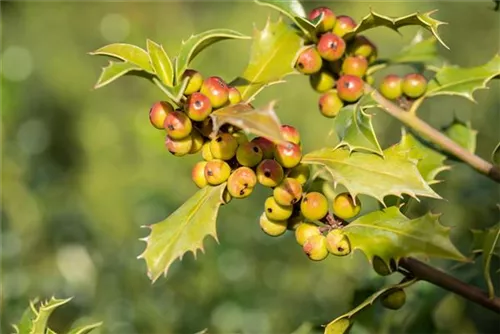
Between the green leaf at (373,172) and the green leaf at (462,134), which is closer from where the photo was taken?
the green leaf at (373,172)

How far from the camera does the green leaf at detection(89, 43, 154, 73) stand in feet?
3.01

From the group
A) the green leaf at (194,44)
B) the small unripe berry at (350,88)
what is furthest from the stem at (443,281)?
the green leaf at (194,44)

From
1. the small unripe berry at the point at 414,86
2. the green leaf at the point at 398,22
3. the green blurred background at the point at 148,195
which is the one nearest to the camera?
the green leaf at the point at 398,22

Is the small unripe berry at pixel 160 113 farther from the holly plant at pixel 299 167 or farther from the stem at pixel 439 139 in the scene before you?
the stem at pixel 439 139

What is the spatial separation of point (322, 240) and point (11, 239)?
5.51ft

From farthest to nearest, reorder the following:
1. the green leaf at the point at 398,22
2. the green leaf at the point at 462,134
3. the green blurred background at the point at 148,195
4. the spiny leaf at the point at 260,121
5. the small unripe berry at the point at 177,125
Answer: the green blurred background at the point at 148,195 → the green leaf at the point at 462,134 → the green leaf at the point at 398,22 → the small unripe berry at the point at 177,125 → the spiny leaf at the point at 260,121

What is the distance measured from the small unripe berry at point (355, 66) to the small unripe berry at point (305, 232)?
0.76 ft

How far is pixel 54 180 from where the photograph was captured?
3189 millimetres

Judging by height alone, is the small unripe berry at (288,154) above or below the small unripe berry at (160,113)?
below

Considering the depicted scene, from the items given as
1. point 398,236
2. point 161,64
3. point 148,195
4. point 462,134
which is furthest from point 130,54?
point 148,195

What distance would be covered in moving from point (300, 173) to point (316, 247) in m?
0.09

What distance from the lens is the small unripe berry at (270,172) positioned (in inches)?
35.6

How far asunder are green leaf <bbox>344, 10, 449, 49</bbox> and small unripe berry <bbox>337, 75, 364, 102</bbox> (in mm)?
57

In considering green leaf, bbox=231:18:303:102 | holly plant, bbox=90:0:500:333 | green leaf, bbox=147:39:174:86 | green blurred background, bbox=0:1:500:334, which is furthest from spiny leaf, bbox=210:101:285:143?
green blurred background, bbox=0:1:500:334
